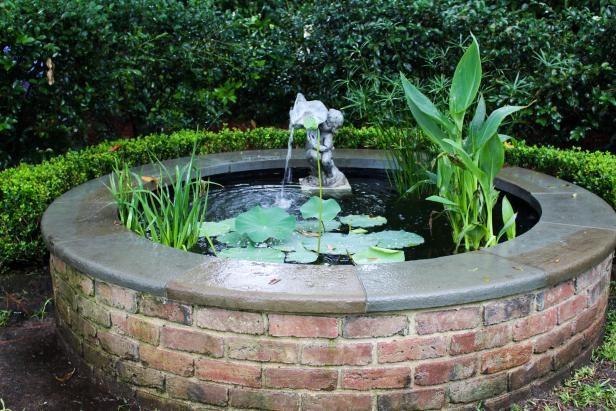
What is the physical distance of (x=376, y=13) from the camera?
6.29 m

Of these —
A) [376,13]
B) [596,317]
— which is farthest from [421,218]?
[376,13]

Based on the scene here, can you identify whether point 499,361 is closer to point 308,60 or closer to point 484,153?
point 484,153

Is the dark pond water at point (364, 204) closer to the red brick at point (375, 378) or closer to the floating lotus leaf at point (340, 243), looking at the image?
the floating lotus leaf at point (340, 243)

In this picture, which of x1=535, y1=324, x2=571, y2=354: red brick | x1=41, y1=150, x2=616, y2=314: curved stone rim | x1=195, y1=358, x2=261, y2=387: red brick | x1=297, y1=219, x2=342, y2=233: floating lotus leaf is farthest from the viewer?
x1=297, y1=219, x2=342, y2=233: floating lotus leaf

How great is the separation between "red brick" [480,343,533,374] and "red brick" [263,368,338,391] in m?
0.63

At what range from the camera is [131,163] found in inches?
208

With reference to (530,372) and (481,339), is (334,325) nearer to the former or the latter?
(481,339)

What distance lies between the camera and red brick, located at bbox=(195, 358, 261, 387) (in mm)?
2707

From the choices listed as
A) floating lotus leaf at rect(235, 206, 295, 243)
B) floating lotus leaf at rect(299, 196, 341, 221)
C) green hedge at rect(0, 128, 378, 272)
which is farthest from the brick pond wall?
green hedge at rect(0, 128, 378, 272)

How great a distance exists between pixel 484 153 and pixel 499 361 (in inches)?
41.3

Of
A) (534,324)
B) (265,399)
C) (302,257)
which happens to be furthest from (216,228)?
(534,324)

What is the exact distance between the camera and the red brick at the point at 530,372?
2.90 meters

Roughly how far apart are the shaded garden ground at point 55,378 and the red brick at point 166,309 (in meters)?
0.50

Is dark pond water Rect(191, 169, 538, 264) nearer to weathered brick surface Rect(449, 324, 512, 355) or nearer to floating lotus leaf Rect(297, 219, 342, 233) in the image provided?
floating lotus leaf Rect(297, 219, 342, 233)
